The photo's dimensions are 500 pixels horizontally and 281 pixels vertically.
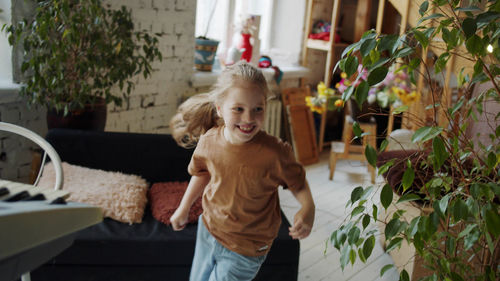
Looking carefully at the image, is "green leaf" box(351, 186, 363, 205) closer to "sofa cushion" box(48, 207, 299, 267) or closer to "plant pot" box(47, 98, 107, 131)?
"sofa cushion" box(48, 207, 299, 267)

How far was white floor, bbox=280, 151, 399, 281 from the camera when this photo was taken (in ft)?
8.65

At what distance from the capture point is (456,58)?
3668 millimetres

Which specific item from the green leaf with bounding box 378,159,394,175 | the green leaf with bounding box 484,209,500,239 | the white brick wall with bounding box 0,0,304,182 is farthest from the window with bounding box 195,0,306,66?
the green leaf with bounding box 484,209,500,239

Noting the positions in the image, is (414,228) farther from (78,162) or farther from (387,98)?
(387,98)

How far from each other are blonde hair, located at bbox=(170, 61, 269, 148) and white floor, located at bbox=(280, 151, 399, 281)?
1.75ft

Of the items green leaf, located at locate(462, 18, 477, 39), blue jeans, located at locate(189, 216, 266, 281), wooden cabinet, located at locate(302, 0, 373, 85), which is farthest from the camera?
wooden cabinet, located at locate(302, 0, 373, 85)

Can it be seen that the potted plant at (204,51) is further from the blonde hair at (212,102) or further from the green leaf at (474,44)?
the green leaf at (474,44)

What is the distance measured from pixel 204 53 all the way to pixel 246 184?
8.48ft

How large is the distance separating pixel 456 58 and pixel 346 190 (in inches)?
49.5

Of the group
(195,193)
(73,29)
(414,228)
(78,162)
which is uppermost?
(73,29)

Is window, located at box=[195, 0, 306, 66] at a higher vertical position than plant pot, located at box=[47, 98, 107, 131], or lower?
higher

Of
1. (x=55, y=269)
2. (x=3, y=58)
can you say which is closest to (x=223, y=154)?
(x=55, y=269)

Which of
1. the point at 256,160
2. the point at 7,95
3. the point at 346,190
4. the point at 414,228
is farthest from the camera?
the point at 346,190

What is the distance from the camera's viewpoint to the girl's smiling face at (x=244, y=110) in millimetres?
1416
